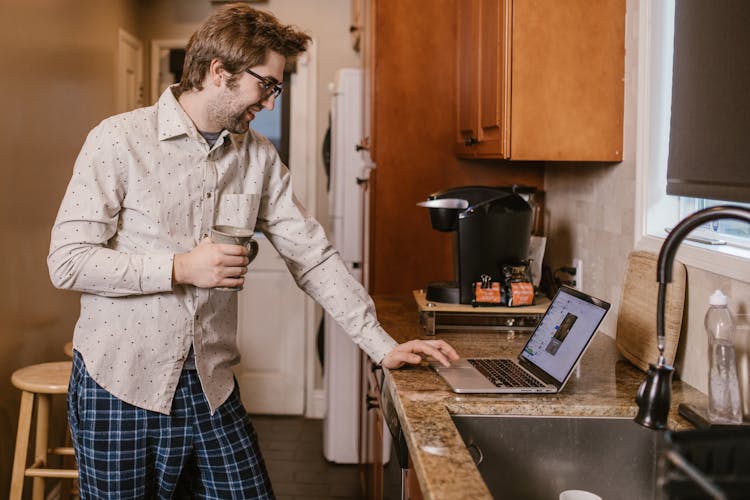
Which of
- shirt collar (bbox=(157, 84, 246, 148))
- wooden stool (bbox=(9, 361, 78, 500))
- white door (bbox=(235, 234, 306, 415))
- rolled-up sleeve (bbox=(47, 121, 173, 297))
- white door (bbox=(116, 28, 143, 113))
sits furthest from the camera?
white door (bbox=(235, 234, 306, 415))

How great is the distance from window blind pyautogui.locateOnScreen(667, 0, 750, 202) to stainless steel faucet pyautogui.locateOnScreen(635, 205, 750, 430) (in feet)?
1.45

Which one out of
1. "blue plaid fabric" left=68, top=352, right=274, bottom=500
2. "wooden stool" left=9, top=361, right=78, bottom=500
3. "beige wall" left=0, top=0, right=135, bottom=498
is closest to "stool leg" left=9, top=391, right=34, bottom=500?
"wooden stool" left=9, top=361, right=78, bottom=500

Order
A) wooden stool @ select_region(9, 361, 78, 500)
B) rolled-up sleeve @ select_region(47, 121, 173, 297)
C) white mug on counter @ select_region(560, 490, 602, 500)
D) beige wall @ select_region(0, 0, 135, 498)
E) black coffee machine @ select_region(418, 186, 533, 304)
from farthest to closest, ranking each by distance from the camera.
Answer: beige wall @ select_region(0, 0, 135, 498)
wooden stool @ select_region(9, 361, 78, 500)
black coffee machine @ select_region(418, 186, 533, 304)
rolled-up sleeve @ select_region(47, 121, 173, 297)
white mug on counter @ select_region(560, 490, 602, 500)

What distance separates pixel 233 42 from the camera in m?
1.79

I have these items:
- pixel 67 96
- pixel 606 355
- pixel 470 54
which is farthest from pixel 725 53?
pixel 67 96

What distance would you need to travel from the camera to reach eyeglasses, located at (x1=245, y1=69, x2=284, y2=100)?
1817 millimetres

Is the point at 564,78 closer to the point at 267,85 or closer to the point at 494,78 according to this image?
the point at 494,78

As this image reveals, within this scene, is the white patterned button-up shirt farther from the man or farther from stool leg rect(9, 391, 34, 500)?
stool leg rect(9, 391, 34, 500)

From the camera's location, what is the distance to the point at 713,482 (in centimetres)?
77

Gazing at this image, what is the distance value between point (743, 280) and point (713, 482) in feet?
2.67

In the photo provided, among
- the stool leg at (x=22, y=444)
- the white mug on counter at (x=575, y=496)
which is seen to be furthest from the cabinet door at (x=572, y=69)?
the stool leg at (x=22, y=444)

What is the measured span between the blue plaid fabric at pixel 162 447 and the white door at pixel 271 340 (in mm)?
2814

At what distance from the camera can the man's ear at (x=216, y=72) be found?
1799mm

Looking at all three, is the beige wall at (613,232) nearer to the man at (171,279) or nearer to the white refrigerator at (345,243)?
the man at (171,279)
